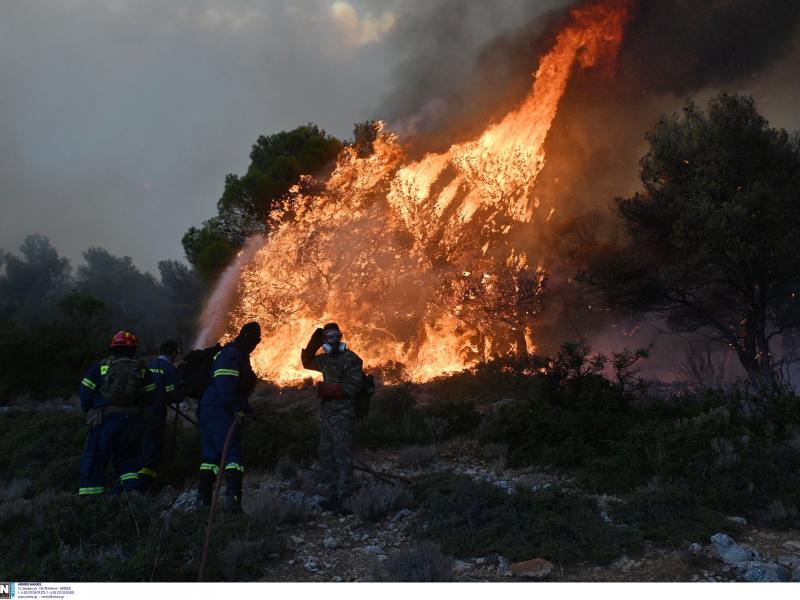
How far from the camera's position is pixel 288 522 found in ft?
23.4

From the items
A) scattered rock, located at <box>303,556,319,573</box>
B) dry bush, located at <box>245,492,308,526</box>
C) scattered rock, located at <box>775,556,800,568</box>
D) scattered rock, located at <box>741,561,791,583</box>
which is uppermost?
dry bush, located at <box>245,492,308,526</box>

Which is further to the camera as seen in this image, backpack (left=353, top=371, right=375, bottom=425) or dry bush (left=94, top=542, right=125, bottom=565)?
backpack (left=353, top=371, right=375, bottom=425)

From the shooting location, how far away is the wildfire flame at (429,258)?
72.4 ft

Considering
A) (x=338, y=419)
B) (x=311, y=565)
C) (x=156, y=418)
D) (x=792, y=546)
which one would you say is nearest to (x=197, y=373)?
(x=156, y=418)

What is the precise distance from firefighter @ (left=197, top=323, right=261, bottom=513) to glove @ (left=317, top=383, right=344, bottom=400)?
0.90 m

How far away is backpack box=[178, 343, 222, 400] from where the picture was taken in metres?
7.77

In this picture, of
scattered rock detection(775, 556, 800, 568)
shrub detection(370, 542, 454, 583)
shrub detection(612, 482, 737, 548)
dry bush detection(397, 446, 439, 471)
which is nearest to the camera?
shrub detection(370, 542, 454, 583)

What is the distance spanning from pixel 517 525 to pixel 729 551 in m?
1.97

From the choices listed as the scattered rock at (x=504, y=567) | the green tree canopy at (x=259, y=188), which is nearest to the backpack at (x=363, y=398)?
the scattered rock at (x=504, y=567)

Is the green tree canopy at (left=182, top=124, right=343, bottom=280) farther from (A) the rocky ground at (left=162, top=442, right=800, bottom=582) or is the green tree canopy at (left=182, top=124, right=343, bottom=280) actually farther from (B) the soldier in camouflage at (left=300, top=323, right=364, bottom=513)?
(A) the rocky ground at (left=162, top=442, right=800, bottom=582)

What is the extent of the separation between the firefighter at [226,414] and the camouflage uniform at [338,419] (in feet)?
2.65

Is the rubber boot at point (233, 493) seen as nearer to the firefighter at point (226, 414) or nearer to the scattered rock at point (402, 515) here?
the firefighter at point (226, 414)

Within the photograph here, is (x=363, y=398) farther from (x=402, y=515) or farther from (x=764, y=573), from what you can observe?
(x=764, y=573)

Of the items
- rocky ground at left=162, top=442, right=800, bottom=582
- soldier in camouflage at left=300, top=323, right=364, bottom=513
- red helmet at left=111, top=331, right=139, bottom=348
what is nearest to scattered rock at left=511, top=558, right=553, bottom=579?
rocky ground at left=162, top=442, right=800, bottom=582
